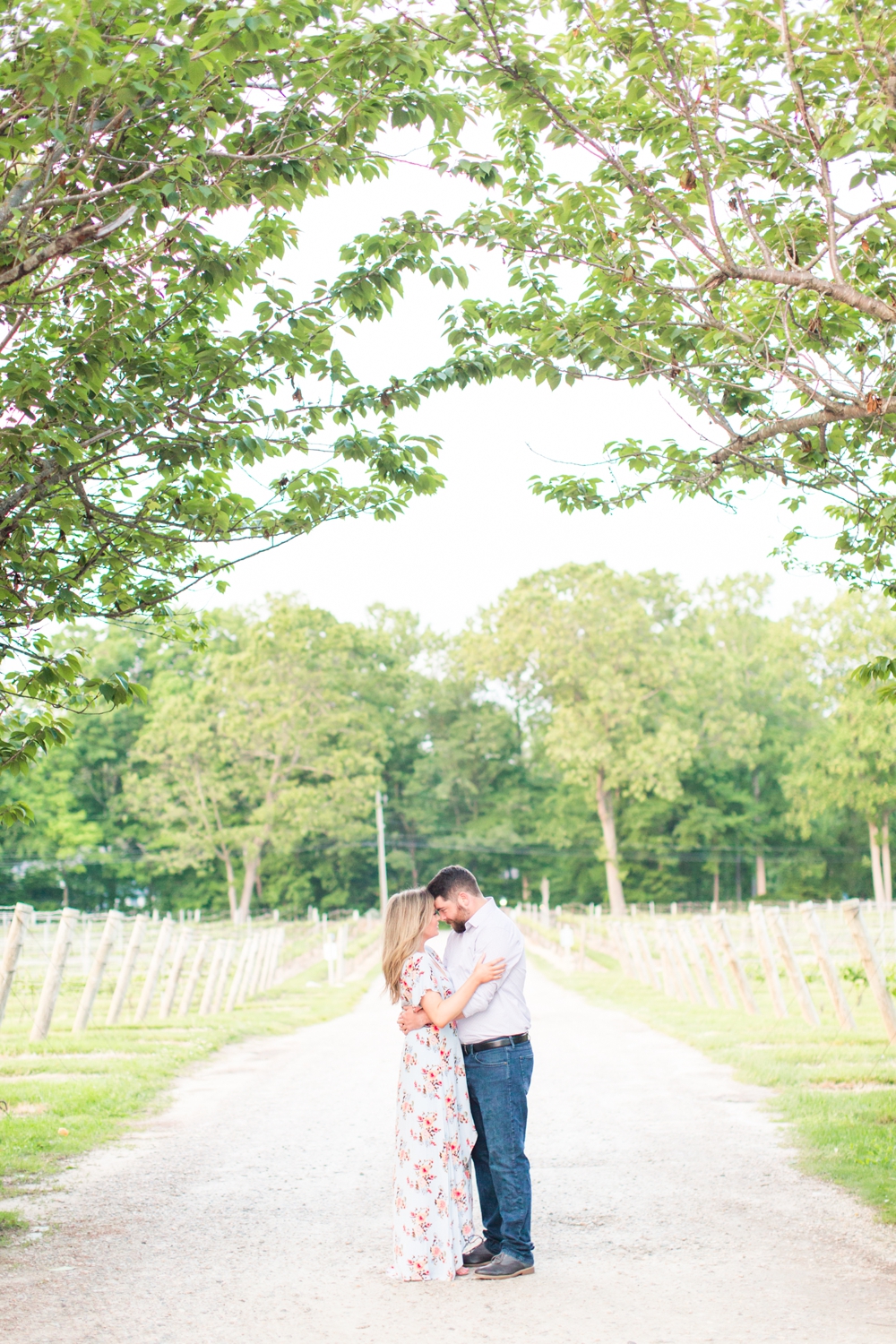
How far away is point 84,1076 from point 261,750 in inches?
1789

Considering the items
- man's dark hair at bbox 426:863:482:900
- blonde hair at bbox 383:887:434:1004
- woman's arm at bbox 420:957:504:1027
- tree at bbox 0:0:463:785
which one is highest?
tree at bbox 0:0:463:785

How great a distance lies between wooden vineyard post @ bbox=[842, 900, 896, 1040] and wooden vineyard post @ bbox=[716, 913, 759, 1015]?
4.63 meters

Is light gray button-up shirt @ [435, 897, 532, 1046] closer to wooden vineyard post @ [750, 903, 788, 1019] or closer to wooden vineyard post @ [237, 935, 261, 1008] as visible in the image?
wooden vineyard post @ [750, 903, 788, 1019]

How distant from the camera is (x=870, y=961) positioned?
10992 mm

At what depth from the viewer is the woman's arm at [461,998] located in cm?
506

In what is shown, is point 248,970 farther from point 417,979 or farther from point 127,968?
point 417,979

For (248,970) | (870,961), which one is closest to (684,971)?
(248,970)

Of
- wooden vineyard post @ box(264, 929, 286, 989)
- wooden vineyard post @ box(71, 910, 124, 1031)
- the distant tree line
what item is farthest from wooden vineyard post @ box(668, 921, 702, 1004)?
the distant tree line

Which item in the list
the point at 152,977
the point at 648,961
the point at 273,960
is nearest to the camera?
the point at 152,977

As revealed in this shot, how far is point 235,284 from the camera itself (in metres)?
6.27

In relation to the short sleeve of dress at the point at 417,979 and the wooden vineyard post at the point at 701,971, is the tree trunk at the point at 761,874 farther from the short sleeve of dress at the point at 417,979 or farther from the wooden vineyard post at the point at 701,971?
the short sleeve of dress at the point at 417,979

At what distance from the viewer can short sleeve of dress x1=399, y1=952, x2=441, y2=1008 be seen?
517 centimetres

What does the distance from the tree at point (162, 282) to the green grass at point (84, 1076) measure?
3.60 m

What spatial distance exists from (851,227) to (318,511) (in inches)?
132
